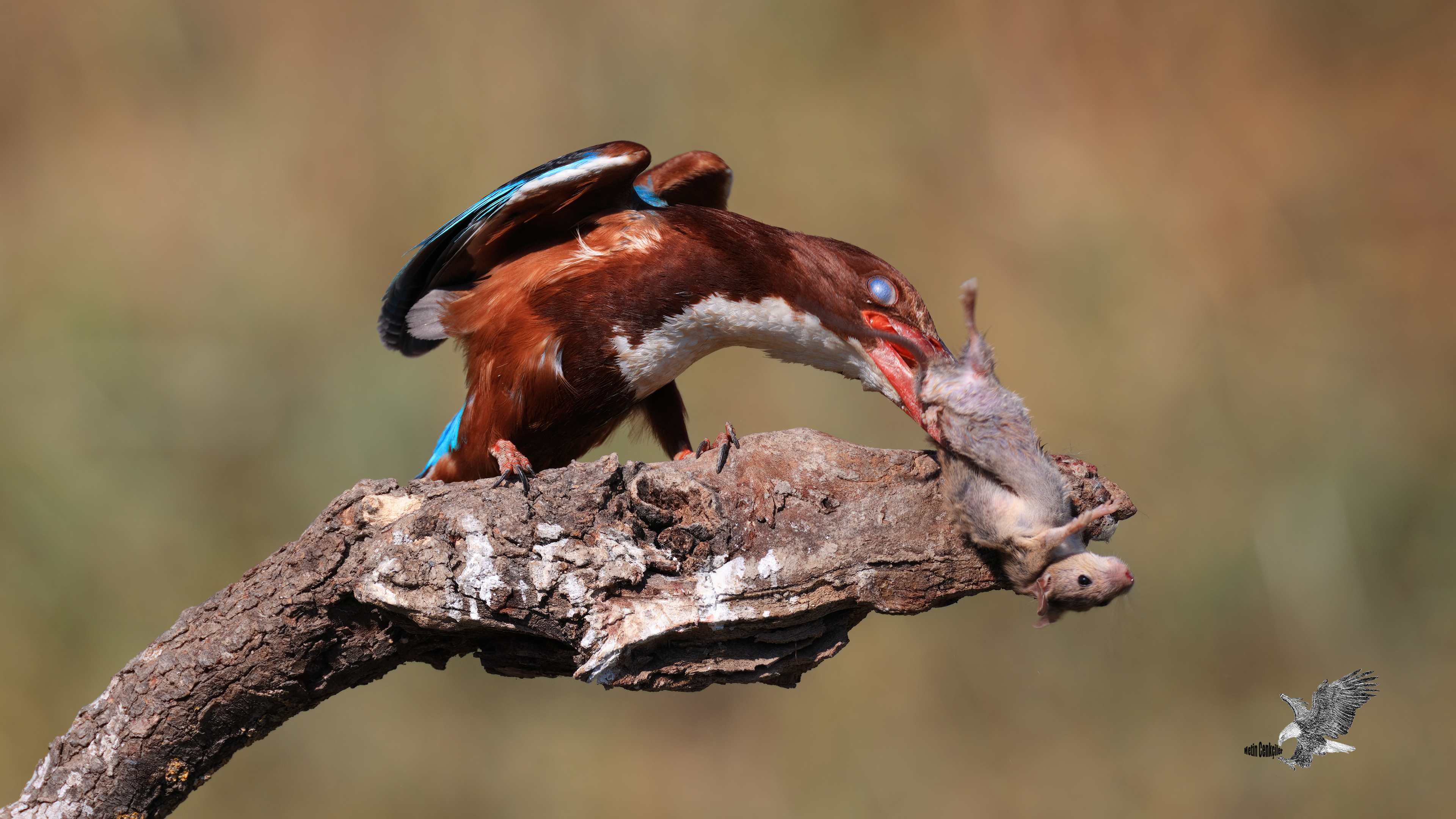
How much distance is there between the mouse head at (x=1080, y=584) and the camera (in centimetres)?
112

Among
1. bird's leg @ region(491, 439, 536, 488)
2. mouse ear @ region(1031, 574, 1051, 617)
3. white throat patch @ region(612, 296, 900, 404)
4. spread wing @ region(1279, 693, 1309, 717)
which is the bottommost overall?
spread wing @ region(1279, 693, 1309, 717)

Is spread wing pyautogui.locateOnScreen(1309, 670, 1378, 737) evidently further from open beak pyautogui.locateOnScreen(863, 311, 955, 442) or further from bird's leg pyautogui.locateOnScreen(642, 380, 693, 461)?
bird's leg pyautogui.locateOnScreen(642, 380, 693, 461)

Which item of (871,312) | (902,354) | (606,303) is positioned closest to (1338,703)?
(902,354)

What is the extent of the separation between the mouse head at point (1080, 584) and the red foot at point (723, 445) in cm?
53

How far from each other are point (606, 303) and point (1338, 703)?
134 cm

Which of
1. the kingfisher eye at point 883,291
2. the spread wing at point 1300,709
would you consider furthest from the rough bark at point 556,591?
the spread wing at point 1300,709

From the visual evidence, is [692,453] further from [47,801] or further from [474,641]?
[47,801]

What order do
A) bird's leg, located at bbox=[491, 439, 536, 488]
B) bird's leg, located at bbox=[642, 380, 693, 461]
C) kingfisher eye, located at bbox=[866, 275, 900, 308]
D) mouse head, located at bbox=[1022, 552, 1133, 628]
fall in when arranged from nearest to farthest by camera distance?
1. mouse head, located at bbox=[1022, 552, 1133, 628]
2. kingfisher eye, located at bbox=[866, 275, 900, 308]
3. bird's leg, located at bbox=[491, 439, 536, 488]
4. bird's leg, located at bbox=[642, 380, 693, 461]

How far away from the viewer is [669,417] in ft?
6.90

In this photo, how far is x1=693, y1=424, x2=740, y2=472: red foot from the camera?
1480 millimetres

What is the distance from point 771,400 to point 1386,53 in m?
2.55

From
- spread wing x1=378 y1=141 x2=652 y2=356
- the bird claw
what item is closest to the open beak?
the bird claw

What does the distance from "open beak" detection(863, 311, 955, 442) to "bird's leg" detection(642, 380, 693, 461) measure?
2.12ft

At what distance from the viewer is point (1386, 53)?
3281 mm
